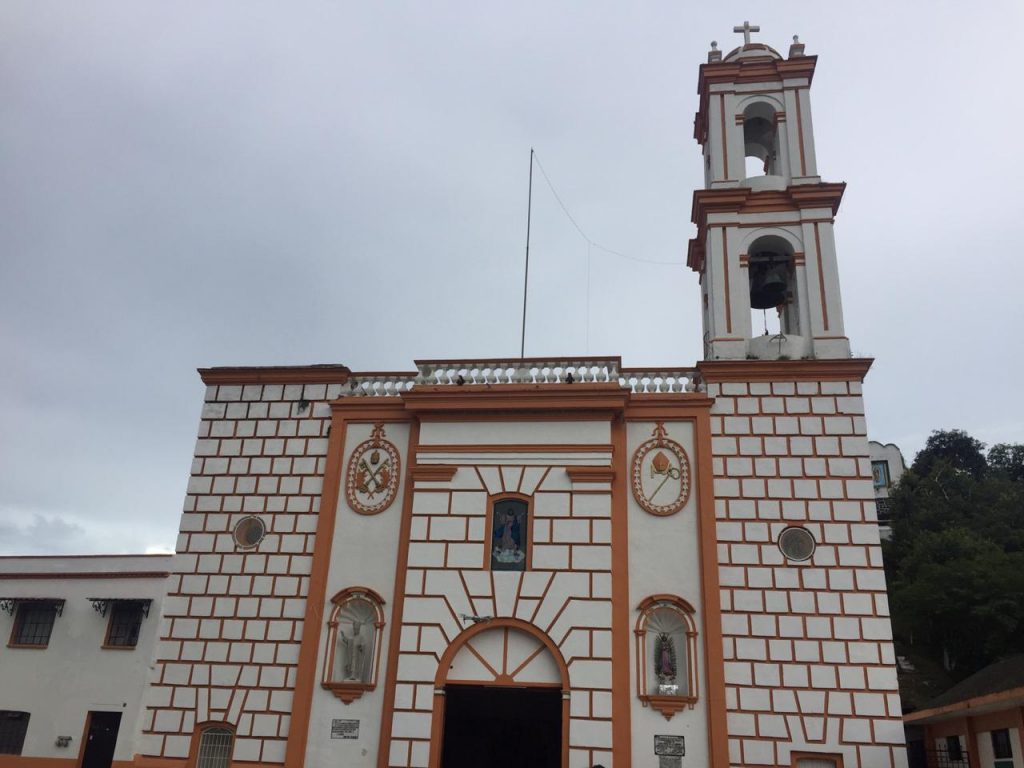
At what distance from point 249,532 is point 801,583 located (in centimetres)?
1116

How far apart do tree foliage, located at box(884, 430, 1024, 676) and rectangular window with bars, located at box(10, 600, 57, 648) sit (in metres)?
29.7

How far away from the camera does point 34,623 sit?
68.4ft

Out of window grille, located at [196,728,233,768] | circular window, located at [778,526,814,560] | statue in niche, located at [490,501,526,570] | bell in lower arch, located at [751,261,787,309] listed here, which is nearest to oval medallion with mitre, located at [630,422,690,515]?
circular window, located at [778,526,814,560]

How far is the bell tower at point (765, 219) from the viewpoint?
1853cm

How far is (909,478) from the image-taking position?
46.9 m

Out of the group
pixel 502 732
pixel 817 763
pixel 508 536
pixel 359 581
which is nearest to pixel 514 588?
pixel 508 536

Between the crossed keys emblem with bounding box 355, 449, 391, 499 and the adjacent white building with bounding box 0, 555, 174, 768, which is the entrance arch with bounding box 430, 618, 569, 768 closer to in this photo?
the crossed keys emblem with bounding box 355, 449, 391, 499

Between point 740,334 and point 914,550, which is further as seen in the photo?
point 914,550

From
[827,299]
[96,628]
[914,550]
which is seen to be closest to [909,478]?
[914,550]

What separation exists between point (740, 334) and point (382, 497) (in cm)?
831

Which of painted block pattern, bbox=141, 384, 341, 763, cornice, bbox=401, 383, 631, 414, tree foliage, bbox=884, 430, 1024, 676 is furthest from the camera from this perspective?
tree foliage, bbox=884, 430, 1024, 676

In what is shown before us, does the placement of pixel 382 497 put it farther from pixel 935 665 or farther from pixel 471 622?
pixel 935 665

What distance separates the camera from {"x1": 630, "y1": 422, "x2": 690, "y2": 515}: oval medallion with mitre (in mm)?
17203

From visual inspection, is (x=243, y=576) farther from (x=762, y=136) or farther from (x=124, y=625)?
(x=762, y=136)
